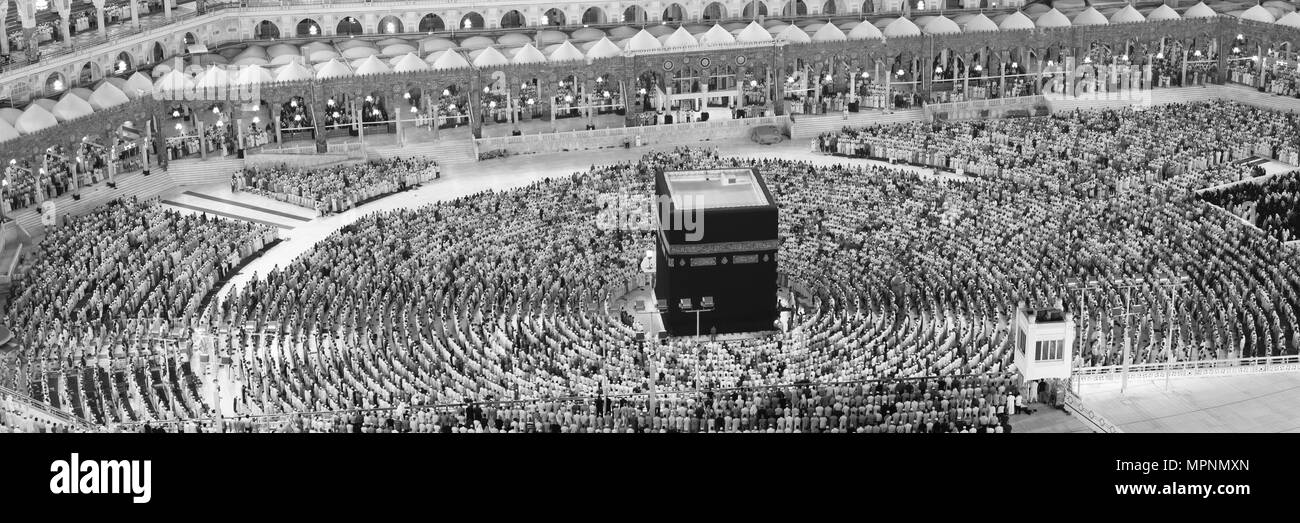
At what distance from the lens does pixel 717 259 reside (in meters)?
58.6

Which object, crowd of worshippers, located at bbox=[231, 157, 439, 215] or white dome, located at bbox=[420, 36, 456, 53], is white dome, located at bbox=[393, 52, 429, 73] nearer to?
white dome, located at bbox=[420, 36, 456, 53]

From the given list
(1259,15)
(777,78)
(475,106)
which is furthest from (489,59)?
(1259,15)

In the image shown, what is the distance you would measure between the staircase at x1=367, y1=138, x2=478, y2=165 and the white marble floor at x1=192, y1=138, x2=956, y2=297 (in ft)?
2.56

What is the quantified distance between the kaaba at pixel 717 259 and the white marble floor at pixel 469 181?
643 inches

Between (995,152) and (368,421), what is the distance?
3970cm

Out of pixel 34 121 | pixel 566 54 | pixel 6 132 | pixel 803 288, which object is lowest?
pixel 803 288

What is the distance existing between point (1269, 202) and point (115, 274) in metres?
43.0

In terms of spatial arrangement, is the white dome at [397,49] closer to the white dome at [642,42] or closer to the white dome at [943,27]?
the white dome at [642,42]

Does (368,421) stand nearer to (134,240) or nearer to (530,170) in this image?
(134,240)

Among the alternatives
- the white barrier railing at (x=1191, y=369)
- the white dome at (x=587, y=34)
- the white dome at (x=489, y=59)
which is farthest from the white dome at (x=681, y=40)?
the white barrier railing at (x=1191, y=369)

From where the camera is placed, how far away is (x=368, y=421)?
48688 millimetres

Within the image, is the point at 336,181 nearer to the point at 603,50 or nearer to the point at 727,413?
the point at 603,50

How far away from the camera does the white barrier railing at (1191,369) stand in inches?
1966
